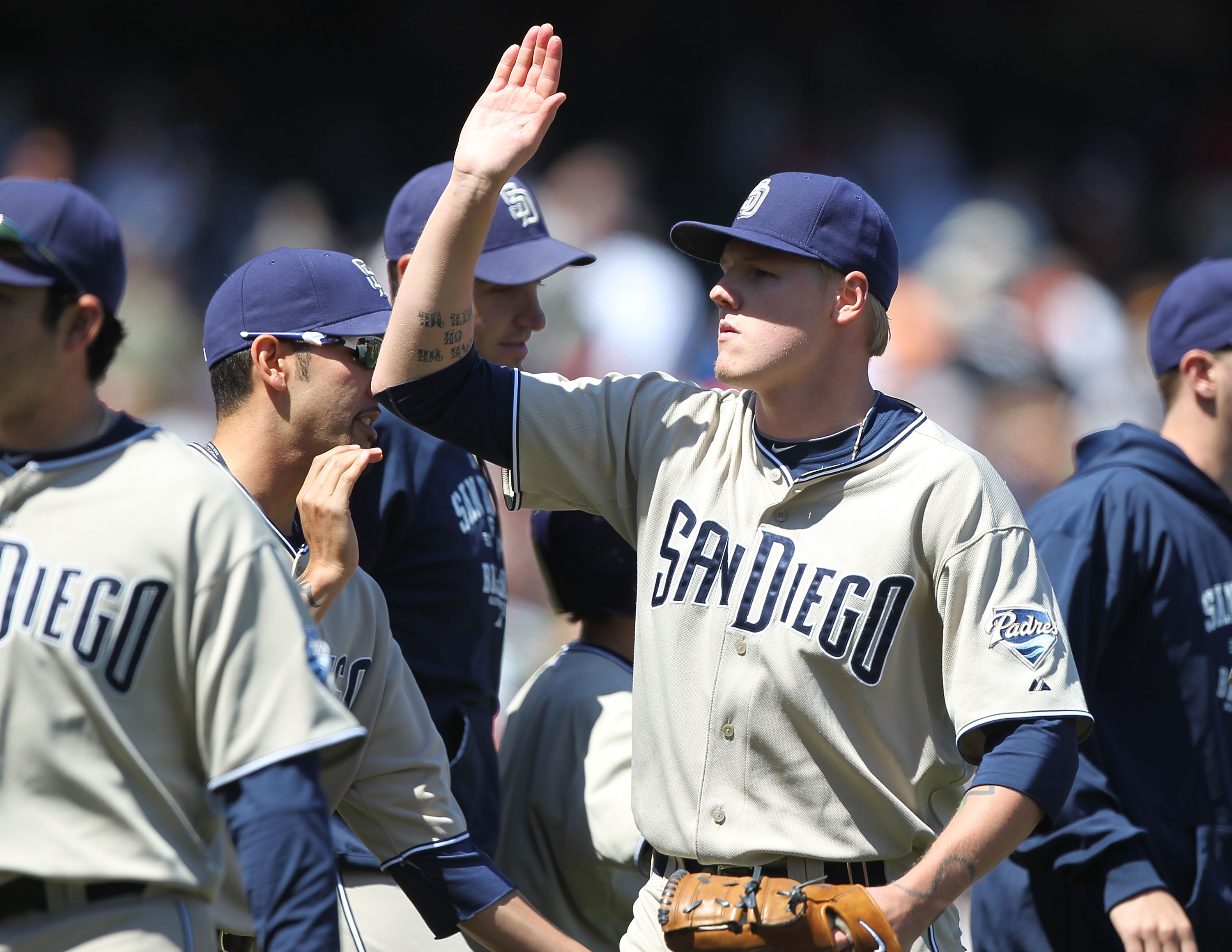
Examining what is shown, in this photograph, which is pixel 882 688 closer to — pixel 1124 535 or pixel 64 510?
pixel 1124 535

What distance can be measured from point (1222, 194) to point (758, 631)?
10.1m

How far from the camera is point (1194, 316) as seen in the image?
384 cm

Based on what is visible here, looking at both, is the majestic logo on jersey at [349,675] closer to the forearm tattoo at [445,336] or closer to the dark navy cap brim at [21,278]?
the forearm tattoo at [445,336]

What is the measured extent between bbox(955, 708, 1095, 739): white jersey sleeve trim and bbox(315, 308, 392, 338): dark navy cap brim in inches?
53.1

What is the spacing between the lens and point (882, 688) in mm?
2688

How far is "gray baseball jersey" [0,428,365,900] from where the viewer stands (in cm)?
199

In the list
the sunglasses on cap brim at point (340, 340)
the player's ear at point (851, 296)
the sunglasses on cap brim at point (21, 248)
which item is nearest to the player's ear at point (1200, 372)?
the player's ear at point (851, 296)

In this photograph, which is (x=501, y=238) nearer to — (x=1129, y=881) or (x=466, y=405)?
(x=466, y=405)

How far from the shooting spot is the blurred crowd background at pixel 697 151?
9336 mm

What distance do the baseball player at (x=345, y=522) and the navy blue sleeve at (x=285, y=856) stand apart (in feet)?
2.18

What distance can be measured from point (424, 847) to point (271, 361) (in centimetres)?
100

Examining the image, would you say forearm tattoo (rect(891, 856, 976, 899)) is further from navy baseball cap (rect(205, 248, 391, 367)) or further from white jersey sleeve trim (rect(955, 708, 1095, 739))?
navy baseball cap (rect(205, 248, 391, 367))

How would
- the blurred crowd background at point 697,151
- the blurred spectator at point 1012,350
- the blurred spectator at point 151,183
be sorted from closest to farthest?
the blurred spectator at point 1012,350
the blurred crowd background at point 697,151
the blurred spectator at point 151,183

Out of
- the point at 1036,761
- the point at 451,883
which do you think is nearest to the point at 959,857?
the point at 1036,761
